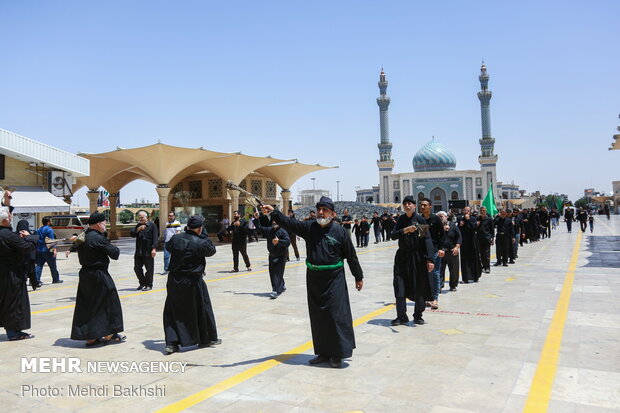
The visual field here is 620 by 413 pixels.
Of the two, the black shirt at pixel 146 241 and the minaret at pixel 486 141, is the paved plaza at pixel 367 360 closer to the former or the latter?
the black shirt at pixel 146 241

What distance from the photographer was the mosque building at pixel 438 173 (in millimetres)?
71688

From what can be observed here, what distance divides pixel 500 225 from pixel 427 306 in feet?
18.8

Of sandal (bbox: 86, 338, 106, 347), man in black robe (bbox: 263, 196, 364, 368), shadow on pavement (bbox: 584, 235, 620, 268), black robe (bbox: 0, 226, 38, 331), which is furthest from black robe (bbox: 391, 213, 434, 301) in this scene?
shadow on pavement (bbox: 584, 235, 620, 268)

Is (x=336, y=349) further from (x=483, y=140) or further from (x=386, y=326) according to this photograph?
(x=483, y=140)

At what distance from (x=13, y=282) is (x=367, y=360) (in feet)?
13.2

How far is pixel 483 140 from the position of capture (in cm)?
7462

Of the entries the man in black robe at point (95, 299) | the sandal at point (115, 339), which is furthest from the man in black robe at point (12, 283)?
the sandal at point (115, 339)

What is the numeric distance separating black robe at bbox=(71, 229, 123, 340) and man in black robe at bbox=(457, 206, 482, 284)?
6.44 meters

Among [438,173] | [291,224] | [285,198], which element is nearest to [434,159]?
[438,173]

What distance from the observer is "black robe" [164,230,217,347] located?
15.2 ft

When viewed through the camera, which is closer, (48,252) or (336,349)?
(336,349)

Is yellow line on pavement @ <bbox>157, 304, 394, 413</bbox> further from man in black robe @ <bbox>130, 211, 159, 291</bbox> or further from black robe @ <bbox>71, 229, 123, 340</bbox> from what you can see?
man in black robe @ <bbox>130, 211, 159, 291</bbox>

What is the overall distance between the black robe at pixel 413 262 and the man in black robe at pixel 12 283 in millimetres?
4298

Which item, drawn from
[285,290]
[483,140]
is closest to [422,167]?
[483,140]
